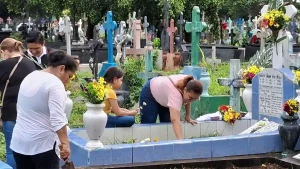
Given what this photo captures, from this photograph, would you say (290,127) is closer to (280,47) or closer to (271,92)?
(271,92)

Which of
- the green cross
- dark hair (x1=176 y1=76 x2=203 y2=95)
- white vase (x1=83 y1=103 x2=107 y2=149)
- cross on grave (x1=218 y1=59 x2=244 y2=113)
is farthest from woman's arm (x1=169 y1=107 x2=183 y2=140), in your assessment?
the green cross

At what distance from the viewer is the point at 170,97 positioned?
20.0ft

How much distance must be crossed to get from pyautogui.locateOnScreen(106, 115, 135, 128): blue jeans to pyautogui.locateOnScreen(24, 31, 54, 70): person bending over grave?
0.99 m

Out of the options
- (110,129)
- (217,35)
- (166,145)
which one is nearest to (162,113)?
(110,129)

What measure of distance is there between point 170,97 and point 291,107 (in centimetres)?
122

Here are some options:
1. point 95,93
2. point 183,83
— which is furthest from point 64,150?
point 183,83

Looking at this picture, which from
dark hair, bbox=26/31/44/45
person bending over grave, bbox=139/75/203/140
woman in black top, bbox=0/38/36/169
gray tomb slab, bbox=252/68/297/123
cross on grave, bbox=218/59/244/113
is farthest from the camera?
cross on grave, bbox=218/59/244/113

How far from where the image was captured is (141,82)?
11758mm

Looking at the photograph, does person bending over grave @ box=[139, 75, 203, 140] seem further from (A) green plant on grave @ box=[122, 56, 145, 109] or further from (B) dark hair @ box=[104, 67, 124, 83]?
(A) green plant on grave @ box=[122, 56, 145, 109]

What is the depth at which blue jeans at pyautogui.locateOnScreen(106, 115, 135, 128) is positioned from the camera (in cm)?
633

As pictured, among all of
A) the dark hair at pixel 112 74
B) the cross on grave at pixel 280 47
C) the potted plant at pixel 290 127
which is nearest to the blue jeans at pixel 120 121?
the dark hair at pixel 112 74

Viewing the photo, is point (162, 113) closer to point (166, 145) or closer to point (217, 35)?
point (166, 145)

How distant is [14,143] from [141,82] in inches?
308

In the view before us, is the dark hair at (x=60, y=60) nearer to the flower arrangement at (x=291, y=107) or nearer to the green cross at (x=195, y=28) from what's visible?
the flower arrangement at (x=291, y=107)
